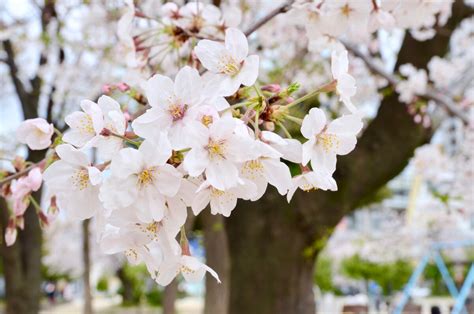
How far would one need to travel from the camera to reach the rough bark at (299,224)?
333 cm

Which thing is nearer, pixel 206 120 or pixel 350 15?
pixel 206 120

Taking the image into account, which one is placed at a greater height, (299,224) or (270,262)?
(299,224)

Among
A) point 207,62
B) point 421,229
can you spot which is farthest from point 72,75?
point 421,229

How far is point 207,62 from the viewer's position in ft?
2.89

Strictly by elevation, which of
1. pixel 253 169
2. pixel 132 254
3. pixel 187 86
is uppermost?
pixel 187 86

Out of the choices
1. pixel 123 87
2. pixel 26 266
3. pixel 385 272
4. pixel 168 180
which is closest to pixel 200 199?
pixel 168 180

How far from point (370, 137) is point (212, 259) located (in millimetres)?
1149

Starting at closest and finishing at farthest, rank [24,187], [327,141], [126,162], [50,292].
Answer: [126,162] < [327,141] < [24,187] < [50,292]

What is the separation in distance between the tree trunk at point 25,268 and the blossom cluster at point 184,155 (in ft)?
10.9

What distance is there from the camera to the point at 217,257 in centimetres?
329

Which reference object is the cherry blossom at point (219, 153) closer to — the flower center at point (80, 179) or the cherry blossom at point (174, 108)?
the cherry blossom at point (174, 108)

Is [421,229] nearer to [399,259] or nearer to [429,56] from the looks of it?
[399,259]

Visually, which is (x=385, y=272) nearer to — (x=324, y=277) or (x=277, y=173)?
(x=324, y=277)

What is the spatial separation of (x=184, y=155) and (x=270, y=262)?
2.62m
